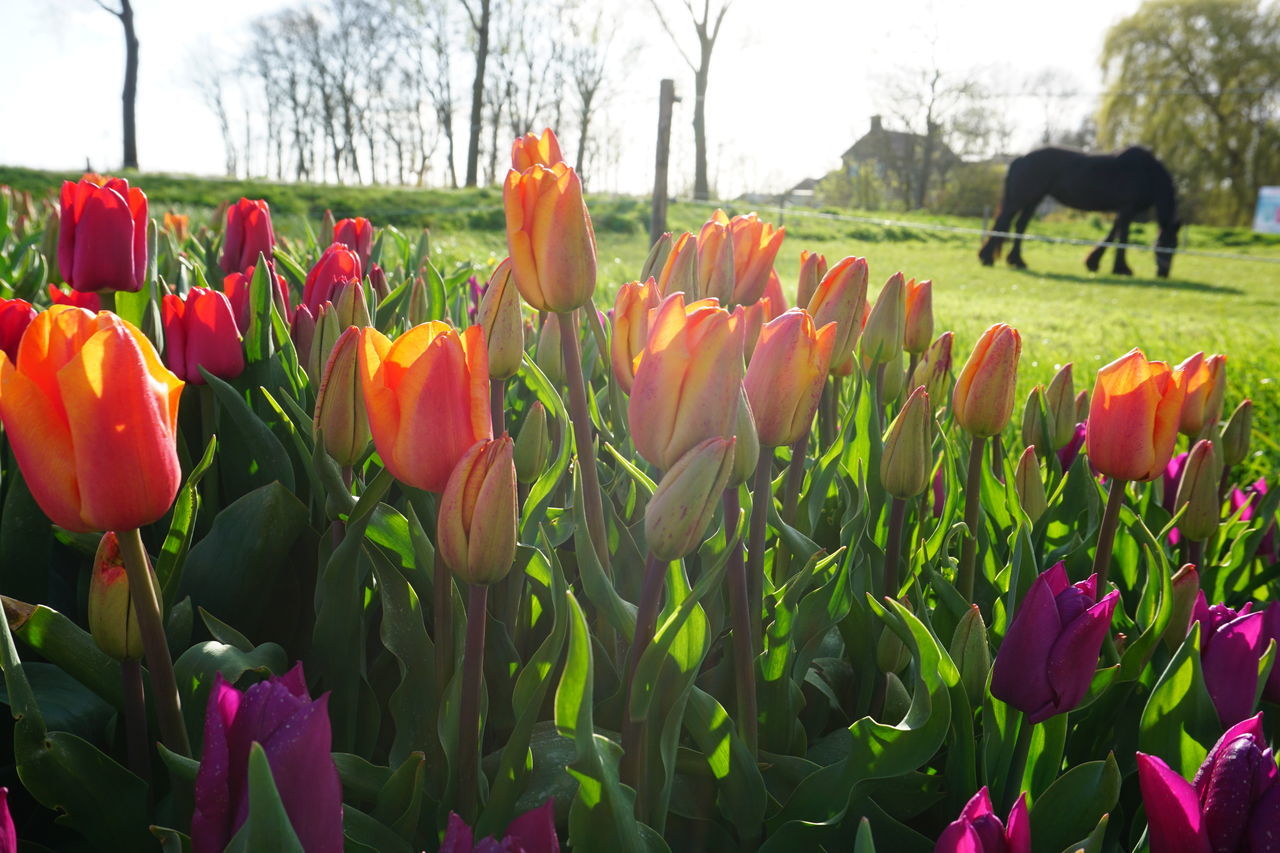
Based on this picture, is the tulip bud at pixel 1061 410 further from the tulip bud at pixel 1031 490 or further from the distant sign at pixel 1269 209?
the distant sign at pixel 1269 209

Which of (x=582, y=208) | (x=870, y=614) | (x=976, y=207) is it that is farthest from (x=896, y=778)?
(x=976, y=207)

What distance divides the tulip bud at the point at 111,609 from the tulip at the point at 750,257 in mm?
826

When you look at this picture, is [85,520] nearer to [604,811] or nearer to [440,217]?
[604,811]

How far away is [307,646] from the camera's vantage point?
41.6 inches

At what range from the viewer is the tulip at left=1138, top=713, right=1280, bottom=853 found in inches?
21.7

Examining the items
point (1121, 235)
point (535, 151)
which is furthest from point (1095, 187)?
point (535, 151)

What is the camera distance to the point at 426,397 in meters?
0.67

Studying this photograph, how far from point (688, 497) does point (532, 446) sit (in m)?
0.39

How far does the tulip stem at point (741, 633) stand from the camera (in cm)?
80

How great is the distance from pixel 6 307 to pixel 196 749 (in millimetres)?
531

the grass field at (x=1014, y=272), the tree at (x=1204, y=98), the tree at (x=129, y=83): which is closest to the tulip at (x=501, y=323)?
the grass field at (x=1014, y=272)

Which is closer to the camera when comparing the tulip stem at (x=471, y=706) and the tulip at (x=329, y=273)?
the tulip stem at (x=471, y=706)

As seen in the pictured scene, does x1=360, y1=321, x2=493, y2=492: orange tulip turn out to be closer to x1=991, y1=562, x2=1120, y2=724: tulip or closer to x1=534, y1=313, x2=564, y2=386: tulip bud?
x1=991, y1=562, x2=1120, y2=724: tulip

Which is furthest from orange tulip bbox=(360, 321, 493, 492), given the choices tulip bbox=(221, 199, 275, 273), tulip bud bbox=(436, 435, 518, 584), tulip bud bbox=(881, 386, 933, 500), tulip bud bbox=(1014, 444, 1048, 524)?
tulip bbox=(221, 199, 275, 273)
